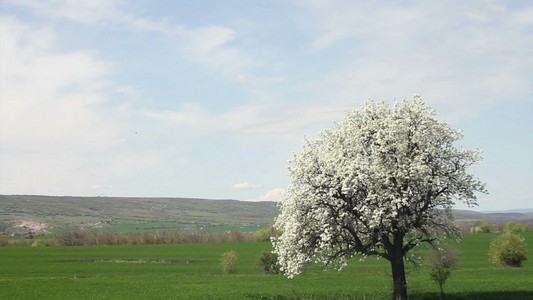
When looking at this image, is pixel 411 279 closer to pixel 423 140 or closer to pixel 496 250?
pixel 496 250

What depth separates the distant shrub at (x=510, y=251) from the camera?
7162cm

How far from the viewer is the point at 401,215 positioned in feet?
117

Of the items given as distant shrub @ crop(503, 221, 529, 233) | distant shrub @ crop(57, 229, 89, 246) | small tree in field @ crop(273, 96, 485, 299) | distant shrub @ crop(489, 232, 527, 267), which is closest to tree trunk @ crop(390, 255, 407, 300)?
small tree in field @ crop(273, 96, 485, 299)

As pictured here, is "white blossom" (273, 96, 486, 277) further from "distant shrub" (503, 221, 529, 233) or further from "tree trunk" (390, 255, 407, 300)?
"distant shrub" (503, 221, 529, 233)

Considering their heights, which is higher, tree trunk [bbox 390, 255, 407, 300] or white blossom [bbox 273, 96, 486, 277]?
white blossom [bbox 273, 96, 486, 277]

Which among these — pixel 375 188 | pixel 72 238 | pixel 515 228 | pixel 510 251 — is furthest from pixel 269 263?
pixel 515 228

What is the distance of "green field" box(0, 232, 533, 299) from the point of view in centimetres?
4847

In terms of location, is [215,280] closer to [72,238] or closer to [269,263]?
[269,263]

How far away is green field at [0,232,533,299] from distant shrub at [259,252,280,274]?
214cm

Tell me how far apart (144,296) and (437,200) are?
2736 centimetres

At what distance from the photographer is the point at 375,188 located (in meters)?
35.3

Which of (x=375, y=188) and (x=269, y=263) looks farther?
(x=269, y=263)

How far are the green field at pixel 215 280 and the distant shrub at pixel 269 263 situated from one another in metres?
2.14

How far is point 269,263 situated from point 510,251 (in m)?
30.6
